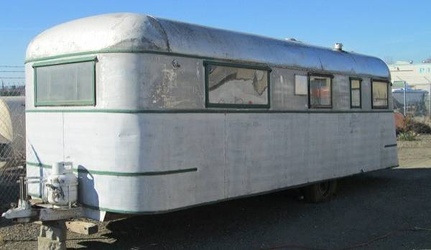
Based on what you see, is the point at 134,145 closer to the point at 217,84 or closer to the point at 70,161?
the point at 70,161

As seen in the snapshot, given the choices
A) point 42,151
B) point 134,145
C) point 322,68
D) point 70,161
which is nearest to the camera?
point 134,145

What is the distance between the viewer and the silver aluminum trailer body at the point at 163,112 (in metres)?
5.68

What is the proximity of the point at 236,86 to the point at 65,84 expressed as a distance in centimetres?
207

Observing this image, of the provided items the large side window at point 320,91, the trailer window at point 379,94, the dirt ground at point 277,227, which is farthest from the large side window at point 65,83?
the trailer window at point 379,94

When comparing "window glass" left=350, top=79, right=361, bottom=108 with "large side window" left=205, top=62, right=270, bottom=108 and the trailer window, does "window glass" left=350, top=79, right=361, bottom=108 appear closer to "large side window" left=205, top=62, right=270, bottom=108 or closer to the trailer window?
the trailer window

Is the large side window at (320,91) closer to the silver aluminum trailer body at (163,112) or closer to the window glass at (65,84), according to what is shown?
the silver aluminum trailer body at (163,112)

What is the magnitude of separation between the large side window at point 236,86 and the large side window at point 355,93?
2.66 metres

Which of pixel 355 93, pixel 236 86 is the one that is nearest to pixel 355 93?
pixel 355 93

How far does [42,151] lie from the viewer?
6461 mm

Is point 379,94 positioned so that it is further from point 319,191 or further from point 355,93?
point 319,191

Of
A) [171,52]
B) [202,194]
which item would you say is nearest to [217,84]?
[171,52]

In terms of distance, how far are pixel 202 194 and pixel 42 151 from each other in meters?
1.98

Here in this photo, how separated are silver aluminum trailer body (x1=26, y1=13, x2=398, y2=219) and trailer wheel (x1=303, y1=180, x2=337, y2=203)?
2.86 ft

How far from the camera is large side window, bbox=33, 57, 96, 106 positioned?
5887mm
